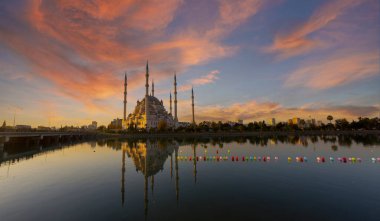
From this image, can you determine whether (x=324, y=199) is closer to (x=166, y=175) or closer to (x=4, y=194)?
(x=166, y=175)

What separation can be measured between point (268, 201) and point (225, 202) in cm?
371

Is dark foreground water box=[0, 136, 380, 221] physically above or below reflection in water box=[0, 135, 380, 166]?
below

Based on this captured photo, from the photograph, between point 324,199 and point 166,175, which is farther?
point 166,175

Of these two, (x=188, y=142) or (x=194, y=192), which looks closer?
(x=194, y=192)

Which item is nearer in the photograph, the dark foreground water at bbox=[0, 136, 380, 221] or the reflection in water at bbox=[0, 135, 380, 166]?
the dark foreground water at bbox=[0, 136, 380, 221]

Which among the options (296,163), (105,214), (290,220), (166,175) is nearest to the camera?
(290,220)

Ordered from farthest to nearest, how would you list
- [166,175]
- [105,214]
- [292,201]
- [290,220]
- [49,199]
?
[166,175] < [49,199] < [292,201] < [105,214] < [290,220]

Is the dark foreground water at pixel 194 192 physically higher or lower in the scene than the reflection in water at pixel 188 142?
lower

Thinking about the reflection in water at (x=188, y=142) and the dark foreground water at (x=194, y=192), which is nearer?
the dark foreground water at (x=194, y=192)

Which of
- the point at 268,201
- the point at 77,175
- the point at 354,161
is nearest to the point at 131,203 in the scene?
the point at 268,201

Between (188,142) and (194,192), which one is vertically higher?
(188,142)

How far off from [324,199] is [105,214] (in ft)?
60.7

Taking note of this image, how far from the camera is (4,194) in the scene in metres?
22.3

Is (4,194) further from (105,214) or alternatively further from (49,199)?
(105,214)
